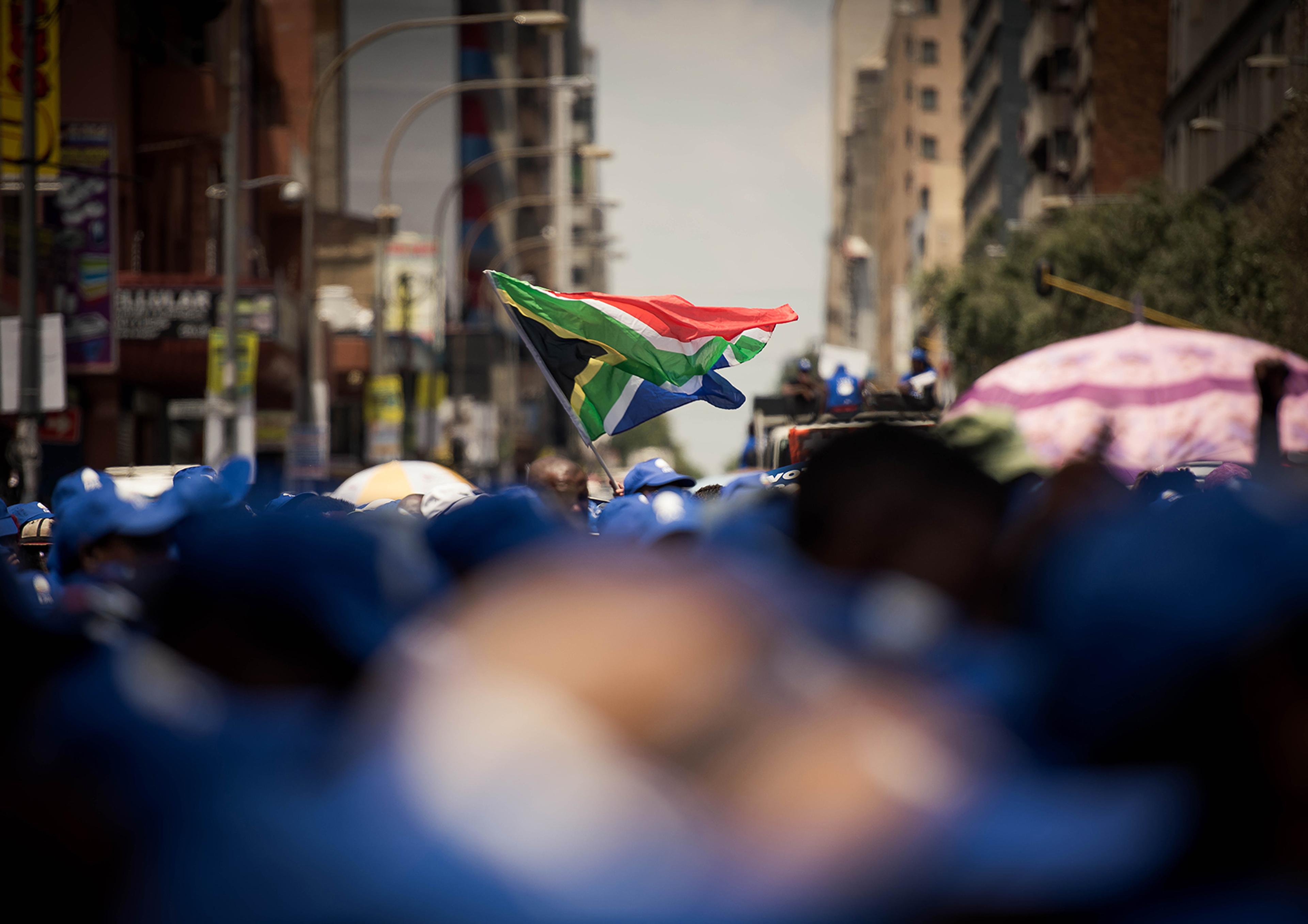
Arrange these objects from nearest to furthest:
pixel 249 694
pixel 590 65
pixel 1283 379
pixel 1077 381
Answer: pixel 249 694
pixel 1283 379
pixel 1077 381
pixel 590 65

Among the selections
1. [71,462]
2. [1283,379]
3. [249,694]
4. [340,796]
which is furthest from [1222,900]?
[71,462]

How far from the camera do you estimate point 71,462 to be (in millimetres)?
21578

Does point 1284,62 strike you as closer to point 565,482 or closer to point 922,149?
point 565,482

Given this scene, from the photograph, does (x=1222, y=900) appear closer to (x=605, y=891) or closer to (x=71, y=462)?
(x=605, y=891)

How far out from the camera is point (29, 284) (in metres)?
15.5

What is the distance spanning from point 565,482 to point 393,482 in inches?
211

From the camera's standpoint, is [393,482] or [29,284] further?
[29,284]

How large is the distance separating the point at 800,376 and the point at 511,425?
47.6 m

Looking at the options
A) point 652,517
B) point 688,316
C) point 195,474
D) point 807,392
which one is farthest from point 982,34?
point 652,517

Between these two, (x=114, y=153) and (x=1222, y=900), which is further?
(x=114, y=153)

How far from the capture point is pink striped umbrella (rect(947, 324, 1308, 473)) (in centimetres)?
1203

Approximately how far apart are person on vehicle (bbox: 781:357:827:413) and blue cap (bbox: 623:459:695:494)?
335 inches

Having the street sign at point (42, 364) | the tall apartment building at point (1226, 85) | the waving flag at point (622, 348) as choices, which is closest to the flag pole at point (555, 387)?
the waving flag at point (622, 348)

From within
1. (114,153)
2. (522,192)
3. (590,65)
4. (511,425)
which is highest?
(590,65)
